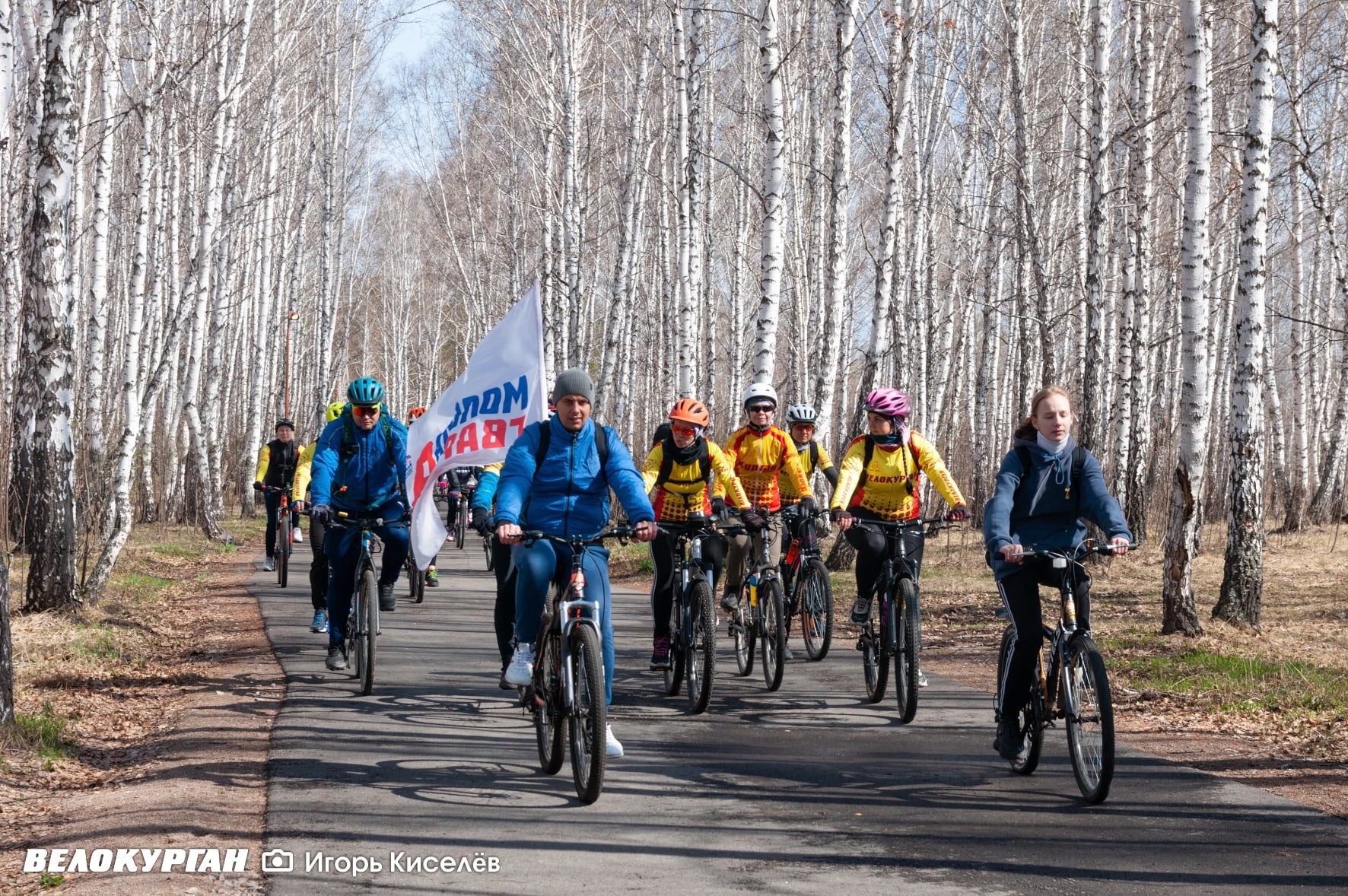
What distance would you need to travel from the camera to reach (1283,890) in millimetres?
4902

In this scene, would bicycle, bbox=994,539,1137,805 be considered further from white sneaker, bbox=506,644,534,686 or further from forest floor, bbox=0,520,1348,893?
white sneaker, bbox=506,644,534,686

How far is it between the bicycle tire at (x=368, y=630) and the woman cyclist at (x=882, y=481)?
3.19m

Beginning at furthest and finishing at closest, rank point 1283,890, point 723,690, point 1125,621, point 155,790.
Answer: point 1125,621 → point 723,690 → point 155,790 → point 1283,890

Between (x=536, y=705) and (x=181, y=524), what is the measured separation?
20923 millimetres

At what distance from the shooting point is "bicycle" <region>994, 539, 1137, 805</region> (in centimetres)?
607

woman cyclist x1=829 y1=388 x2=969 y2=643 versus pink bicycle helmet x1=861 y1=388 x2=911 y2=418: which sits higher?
pink bicycle helmet x1=861 y1=388 x2=911 y2=418

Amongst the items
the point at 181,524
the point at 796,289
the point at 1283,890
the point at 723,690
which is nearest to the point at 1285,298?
the point at 796,289

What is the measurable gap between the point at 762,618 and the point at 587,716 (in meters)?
3.62

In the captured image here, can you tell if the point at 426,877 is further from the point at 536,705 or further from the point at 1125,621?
the point at 1125,621

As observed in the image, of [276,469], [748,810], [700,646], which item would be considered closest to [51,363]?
[276,469]

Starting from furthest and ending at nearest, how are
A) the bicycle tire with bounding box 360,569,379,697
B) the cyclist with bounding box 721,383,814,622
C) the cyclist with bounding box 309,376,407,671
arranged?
the cyclist with bounding box 721,383,814,622 < the cyclist with bounding box 309,376,407,671 < the bicycle tire with bounding box 360,569,379,697

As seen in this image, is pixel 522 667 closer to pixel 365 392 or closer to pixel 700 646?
pixel 700 646

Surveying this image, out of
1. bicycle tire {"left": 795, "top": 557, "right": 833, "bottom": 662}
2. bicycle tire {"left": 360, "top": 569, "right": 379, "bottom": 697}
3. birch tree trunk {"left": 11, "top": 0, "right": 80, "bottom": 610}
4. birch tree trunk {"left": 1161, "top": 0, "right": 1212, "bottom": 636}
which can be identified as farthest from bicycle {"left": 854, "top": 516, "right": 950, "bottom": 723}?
birch tree trunk {"left": 11, "top": 0, "right": 80, "bottom": 610}

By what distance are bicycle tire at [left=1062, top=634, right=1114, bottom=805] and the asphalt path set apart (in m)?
0.14
